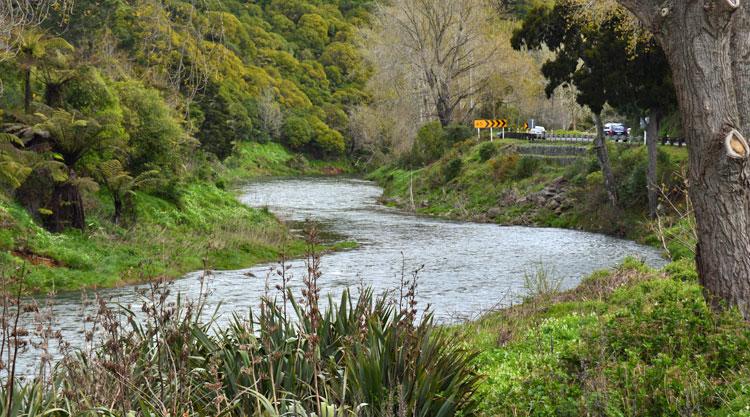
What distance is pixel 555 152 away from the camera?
4159cm

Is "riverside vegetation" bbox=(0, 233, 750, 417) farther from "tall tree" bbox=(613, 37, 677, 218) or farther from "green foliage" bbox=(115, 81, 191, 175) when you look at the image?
"green foliage" bbox=(115, 81, 191, 175)

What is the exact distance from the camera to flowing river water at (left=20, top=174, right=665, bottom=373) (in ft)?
56.1

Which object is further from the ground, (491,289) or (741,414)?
(741,414)

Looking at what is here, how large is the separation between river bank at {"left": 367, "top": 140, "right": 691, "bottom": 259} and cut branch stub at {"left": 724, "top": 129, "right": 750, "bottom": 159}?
13546 mm

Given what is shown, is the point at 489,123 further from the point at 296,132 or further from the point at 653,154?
the point at 296,132

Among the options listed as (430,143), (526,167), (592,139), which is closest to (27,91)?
(526,167)

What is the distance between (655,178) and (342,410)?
1008 inches

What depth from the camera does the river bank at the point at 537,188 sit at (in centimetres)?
3002

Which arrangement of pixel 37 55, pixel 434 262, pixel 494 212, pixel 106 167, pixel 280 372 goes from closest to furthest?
1. pixel 280 372
2. pixel 37 55
3. pixel 434 262
4. pixel 106 167
5. pixel 494 212

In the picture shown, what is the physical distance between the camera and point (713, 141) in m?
7.32

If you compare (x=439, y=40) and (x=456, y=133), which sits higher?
(x=439, y=40)

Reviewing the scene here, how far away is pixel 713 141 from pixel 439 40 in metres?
44.3

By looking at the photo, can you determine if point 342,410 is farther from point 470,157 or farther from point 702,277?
point 470,157

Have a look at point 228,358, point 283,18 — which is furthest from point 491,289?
point 283,18
